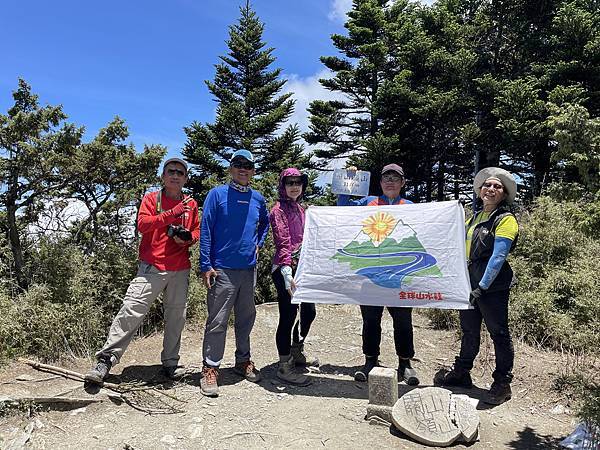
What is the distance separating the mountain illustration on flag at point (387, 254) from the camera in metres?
4.29

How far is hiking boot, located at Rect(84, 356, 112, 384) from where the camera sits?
3.86 metres

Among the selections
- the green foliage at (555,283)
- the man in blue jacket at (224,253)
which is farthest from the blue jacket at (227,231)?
the green foliage at (555,283)

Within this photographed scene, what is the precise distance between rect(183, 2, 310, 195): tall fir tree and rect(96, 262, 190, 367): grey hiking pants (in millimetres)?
21183

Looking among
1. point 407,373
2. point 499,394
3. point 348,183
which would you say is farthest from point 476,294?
point 348,183

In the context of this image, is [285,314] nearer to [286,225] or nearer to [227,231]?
[286,225]

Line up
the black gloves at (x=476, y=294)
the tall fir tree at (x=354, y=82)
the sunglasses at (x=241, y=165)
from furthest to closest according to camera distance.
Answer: the tall fir tree at (x=354, y=82), the sunglasses at (x=241, y=165), the black gloves at (x=476, y=294)

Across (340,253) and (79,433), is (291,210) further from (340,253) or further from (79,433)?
(79,433)

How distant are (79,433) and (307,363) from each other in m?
2.54

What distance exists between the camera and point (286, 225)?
4.46 m

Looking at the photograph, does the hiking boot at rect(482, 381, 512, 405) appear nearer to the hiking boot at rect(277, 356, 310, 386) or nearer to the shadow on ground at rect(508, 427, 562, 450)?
the shadow on ground at rect(508, 427, 562, 450)

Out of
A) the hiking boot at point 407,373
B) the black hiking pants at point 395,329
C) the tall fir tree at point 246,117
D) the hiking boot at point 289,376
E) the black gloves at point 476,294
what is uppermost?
the tall fir tree at point 246,117

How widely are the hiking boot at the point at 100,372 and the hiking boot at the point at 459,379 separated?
3.32 m

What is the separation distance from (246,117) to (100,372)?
2412 centimetres

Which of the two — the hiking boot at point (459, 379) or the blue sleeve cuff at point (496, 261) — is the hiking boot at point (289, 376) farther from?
the blue sleeve cuff at point (496, 261)
